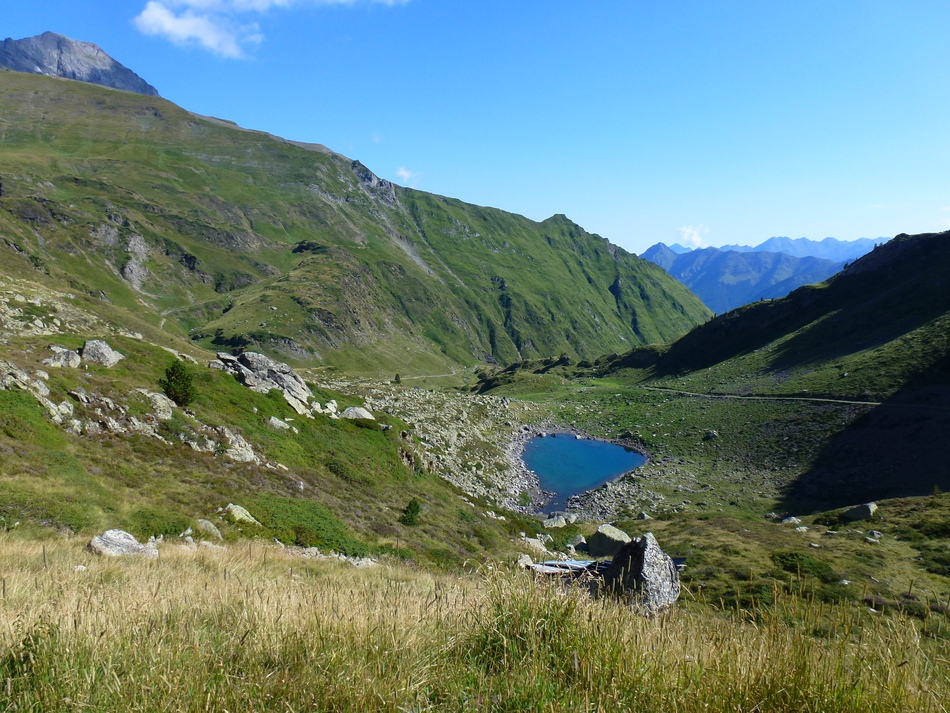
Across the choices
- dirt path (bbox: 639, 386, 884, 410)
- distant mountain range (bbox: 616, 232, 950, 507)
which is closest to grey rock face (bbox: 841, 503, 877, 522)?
distant mountain range (bbox: 616, 232, 950, 507)

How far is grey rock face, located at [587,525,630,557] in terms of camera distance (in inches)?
1206

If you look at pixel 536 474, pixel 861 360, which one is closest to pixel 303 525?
pixel 536 474

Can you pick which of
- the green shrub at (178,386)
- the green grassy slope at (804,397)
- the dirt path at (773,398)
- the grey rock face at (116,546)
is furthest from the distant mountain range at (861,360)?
the grey rock face at (116,546)

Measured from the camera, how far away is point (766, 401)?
7706cm

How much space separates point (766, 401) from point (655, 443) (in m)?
19.5

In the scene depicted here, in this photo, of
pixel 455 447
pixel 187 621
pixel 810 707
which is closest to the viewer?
pixel 810 707

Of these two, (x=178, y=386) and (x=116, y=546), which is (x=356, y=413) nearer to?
(x=178, y=386)

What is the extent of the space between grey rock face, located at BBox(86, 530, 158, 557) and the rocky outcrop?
88.3ft

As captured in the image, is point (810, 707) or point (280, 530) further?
point (280, 530)

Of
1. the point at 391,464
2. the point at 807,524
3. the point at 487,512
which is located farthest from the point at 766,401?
the point at 391,464

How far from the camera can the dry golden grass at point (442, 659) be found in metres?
3.51

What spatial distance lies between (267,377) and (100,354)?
41.4 feet

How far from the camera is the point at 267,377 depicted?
4225cm

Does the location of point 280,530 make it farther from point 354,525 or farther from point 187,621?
point 187,621
